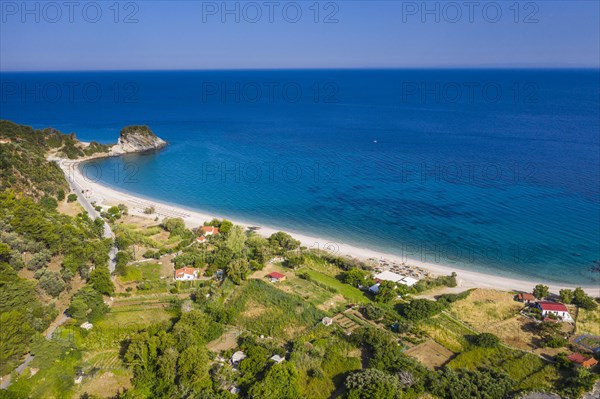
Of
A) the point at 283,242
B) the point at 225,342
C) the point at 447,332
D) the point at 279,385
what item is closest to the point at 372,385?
the point at 279,385

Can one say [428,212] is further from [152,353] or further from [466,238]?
[152,353]

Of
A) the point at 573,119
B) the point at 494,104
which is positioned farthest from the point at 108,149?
the point at 494,104

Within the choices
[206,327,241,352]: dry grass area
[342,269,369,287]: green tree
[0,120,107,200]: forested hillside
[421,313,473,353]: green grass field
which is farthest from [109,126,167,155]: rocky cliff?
[421,313,473,353]: green grass field

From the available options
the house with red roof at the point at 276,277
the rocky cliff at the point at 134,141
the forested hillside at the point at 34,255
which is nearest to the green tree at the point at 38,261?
the forested hillside at the point at 34,255

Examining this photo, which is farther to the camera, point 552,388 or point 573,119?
point 573,119

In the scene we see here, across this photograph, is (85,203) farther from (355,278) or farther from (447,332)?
(447,332)

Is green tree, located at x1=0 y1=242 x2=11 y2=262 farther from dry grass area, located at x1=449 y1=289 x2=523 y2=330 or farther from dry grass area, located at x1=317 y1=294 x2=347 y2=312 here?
dry grass area, located at x1=449 y1=289 x2=523 y2=330

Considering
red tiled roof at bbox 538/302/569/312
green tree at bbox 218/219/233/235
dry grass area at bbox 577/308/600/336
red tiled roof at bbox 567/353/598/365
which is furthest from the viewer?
green tree at bbox 218/219/233/235

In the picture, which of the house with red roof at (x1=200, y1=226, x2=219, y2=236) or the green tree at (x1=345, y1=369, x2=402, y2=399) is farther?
the house with red roof at (x1=200, y1=226, x2=219, y2=236)
